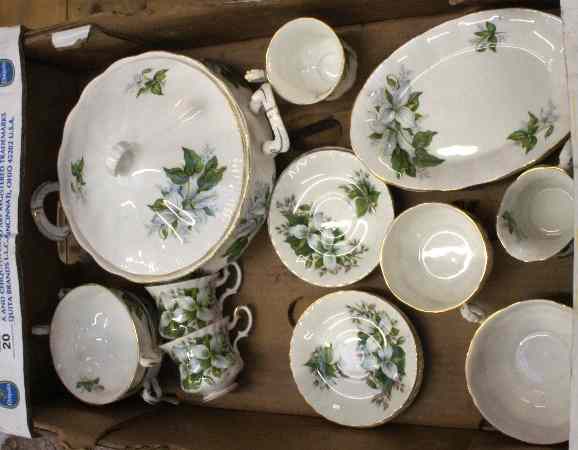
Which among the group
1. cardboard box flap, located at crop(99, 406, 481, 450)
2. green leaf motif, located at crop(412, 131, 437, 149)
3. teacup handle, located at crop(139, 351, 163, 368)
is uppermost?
green leaf motif, located at crop(412, 131, 437, 149)

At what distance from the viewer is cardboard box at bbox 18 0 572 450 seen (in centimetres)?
81

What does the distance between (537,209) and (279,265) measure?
35cm

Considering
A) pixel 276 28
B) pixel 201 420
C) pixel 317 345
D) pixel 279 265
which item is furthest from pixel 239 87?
pixel 201 420

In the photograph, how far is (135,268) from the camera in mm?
840

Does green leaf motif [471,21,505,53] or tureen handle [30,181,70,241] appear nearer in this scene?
green leaf motif [471,21,505,53]

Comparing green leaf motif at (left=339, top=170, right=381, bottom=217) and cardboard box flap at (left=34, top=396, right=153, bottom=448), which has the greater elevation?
green leaf motif at (left=339, top=170, right=381, bottom=217)

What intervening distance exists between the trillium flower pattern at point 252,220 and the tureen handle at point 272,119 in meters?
0.05

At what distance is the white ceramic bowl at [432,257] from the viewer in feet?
2.64

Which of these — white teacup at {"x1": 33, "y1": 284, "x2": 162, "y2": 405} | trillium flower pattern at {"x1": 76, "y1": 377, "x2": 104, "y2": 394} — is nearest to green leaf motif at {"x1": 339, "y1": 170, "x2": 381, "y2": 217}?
white teacup at {"x1": 33, "y1": 284, "x2": 162, "y2": 405}

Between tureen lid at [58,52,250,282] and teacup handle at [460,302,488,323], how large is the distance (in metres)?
0.28

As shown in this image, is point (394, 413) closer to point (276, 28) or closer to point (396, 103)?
point (396, 103)

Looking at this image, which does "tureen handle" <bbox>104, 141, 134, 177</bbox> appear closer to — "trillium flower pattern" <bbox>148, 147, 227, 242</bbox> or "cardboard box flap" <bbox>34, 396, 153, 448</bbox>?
"trillium flower pattern" <bbox>148, 147, 227, 242</bbox>

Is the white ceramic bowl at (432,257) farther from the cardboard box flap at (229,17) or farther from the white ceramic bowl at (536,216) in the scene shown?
the cardboard box flap at (229,17)

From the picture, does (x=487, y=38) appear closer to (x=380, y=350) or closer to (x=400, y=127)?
(x=400, y=127)
